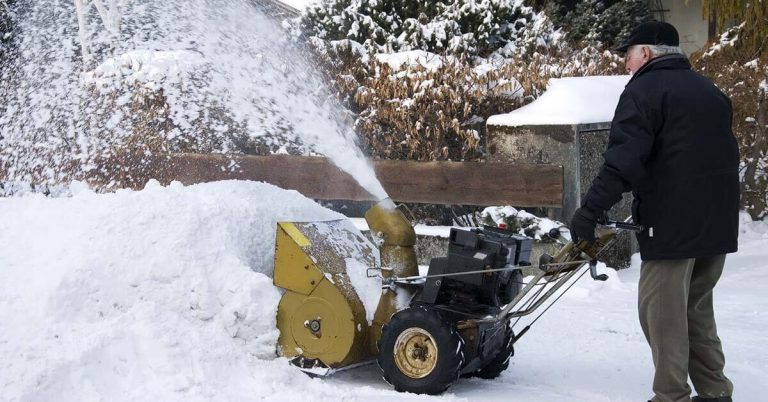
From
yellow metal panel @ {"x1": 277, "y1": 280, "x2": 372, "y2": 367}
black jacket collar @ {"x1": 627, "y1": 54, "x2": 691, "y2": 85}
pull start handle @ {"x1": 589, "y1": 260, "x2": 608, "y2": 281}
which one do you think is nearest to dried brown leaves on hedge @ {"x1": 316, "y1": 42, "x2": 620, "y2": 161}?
yellow metal panel @ {"x1": 277, "y1": 280, "x2": 372, "y2": 367}

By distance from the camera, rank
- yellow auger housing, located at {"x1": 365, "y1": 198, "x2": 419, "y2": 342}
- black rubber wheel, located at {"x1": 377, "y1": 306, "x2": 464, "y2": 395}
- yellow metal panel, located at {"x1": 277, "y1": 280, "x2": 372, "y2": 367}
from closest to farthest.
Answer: black rubber wheel, located at {"x1": 377, "y1": 306, "x2": 464, "y2": 395}
yellow metal panel, located at {"x1": 277, "y1": 280, "x2": 372, "y2": 367}
yellow auger housing, located at {"x1": 365, "y1": 198, "x2": 419, "y2": 342}

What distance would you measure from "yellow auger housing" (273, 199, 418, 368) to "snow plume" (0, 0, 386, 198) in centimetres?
410

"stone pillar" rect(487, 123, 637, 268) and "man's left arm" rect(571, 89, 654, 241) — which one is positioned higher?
"man's left arm" rect(571, 89, 654, 241)

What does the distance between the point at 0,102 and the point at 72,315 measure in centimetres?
758

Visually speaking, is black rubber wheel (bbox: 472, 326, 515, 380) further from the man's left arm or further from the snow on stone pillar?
the snow on stone pillar

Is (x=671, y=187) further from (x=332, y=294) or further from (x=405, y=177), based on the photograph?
(x=405, y=177)

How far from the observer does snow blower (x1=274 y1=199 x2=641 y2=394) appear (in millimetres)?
4086

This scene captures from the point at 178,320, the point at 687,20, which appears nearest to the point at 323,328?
the point at 178,320

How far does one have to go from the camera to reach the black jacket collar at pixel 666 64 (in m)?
3.67

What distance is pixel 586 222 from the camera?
3662mm

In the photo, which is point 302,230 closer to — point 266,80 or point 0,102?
point 266,80

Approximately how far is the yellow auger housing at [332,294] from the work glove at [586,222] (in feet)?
3.57

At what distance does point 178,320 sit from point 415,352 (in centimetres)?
110

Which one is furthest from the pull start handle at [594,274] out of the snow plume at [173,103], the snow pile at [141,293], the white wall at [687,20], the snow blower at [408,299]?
the white wall at [687,20]
